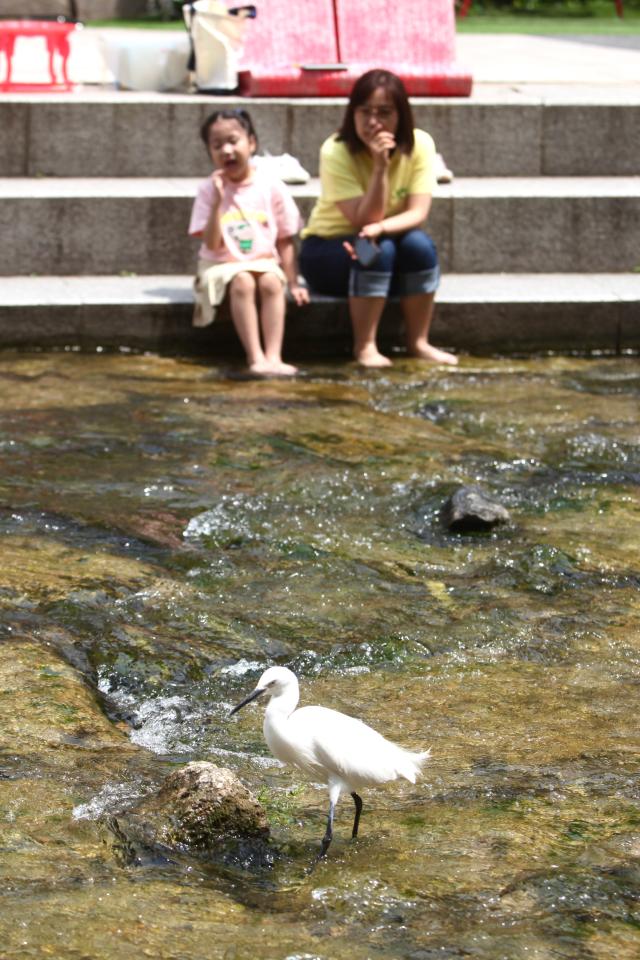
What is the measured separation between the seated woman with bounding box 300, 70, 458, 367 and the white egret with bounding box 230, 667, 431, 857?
4614 millimetres

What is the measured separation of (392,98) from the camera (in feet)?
24.7

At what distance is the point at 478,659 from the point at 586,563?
896 millimetres

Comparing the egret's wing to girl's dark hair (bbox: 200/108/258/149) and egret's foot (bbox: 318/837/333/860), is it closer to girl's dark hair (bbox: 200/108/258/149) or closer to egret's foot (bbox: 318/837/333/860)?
egret's foot (bbox: 318/837/333/860)

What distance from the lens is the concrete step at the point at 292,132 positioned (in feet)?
29.9

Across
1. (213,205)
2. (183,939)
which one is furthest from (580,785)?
(213,205)

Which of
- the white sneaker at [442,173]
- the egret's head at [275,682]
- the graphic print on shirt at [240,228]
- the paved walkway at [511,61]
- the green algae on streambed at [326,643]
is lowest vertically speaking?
the green algae on streambed at [326,643]

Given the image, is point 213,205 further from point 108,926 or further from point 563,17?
point 563,17

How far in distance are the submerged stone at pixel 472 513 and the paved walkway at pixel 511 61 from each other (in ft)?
16.5

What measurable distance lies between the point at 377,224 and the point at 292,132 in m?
1.81

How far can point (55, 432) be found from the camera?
21.2 ft

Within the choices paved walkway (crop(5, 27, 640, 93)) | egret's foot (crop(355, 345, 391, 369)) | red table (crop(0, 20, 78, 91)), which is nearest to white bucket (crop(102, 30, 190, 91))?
paved walkway (crop(5, 27, 640, 93))

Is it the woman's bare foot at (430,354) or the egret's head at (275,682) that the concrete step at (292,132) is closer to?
the woman's bare foot at (430,354)

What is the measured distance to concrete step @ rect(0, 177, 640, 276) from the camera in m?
8.44

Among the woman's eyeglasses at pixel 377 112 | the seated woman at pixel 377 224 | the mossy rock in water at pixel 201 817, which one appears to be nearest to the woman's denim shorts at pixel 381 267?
the seated woman at pixel 377 224
